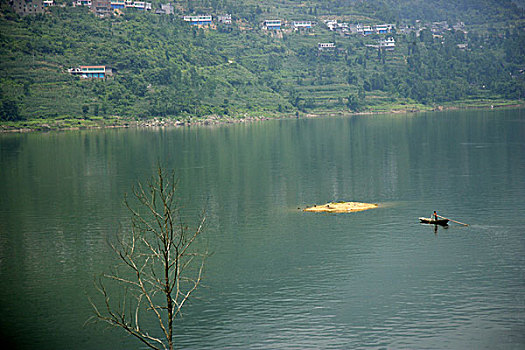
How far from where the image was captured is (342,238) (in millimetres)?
64438

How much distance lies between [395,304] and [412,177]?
56.1m

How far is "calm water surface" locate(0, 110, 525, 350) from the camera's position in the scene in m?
42.8

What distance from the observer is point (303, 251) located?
6044 cm

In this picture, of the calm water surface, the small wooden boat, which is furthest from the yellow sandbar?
the small wooden boat

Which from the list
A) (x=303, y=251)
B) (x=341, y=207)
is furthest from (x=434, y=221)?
(x=303, y=251)

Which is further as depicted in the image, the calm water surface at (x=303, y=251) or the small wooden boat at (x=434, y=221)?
the small wooden boat at (x=434, y=221)

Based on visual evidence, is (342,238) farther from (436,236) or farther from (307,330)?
(307,330)

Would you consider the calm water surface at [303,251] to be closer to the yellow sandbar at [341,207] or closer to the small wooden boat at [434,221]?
the small wooden boat at [434,221]

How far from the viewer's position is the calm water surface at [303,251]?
1683 inches

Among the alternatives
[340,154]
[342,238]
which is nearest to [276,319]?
[342,238]

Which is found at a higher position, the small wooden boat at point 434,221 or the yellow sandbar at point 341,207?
the yellow sandbar at point 341,207

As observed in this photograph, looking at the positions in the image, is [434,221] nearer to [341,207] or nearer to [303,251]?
[341,207]

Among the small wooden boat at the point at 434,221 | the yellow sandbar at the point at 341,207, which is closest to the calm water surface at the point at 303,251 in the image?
the small wooden boat at the point at 434,221

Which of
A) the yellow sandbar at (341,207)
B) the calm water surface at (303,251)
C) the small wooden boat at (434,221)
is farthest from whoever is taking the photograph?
the yellow sandbar at (341,207)
